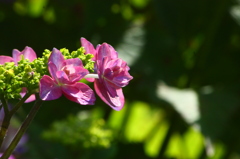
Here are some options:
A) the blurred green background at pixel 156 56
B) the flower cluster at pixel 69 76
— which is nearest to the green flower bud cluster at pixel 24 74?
the flower cluster at pixel 69 76

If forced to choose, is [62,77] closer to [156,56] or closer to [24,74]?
[24,74]

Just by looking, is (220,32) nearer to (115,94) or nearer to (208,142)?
(208,142)

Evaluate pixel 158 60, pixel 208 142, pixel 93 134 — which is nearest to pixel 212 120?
pixel 208 142

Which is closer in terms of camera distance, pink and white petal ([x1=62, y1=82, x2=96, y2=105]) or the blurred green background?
pink and white petal ([x1=62, y1=82, x2=96, y2=105])

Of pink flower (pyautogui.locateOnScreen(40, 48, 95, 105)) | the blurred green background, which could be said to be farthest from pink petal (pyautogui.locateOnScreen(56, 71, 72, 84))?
the blurred green background

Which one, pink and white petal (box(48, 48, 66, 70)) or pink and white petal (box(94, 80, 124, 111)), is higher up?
pink and white petal (box(48, 48, 66, 70))

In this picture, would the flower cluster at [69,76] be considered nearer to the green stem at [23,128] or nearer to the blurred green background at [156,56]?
the green stem at [23,128]

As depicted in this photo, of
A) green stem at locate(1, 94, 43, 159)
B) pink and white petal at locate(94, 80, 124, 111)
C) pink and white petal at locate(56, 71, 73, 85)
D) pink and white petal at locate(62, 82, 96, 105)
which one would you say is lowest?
green stem at locate(1, 94, 43, 159)

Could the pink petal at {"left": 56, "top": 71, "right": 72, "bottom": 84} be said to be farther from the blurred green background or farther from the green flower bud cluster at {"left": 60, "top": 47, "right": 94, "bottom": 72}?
the blurred green background
